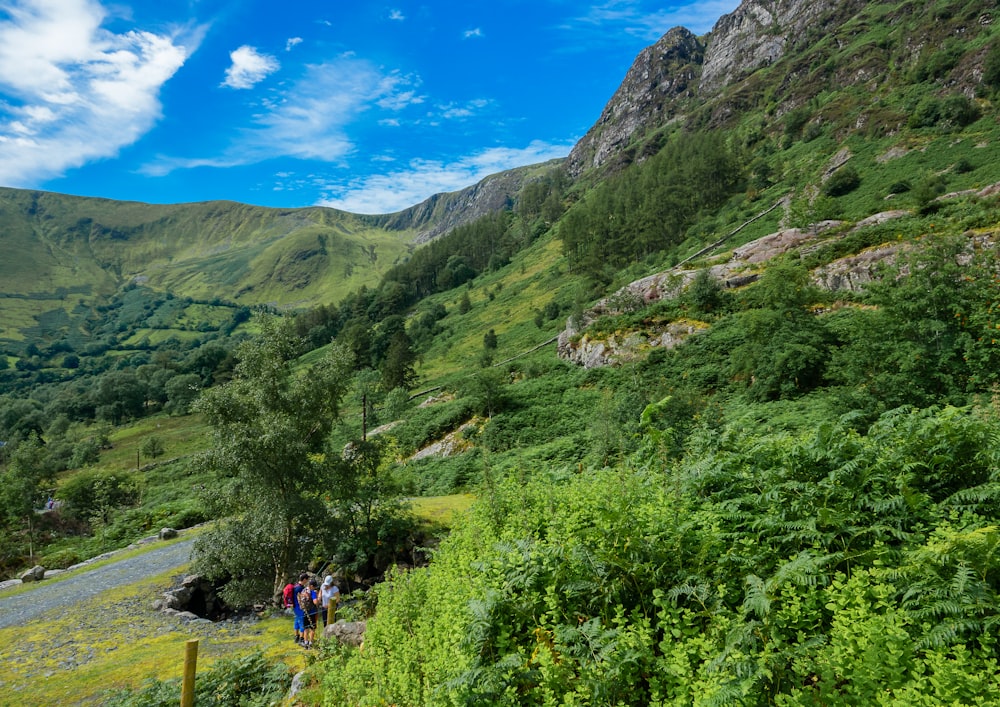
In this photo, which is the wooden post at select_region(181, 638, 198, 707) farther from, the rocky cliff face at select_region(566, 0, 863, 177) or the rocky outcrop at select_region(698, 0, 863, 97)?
the rocky outcrop at select_region(698, 0, 863, 97)

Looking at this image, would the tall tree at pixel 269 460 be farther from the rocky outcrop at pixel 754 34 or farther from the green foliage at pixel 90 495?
the rocky outcrop at pixel 754 34

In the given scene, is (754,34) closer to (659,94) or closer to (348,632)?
(659,94)

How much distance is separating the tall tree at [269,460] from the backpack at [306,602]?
4.20 meters

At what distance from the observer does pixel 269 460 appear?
55.7ft

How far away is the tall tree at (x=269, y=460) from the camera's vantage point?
16.7 meters

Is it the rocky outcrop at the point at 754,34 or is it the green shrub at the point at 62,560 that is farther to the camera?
the rocky outcrop at the point at 754,34

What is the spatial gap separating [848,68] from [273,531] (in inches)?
5043

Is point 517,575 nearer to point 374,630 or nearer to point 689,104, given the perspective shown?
point 374,630

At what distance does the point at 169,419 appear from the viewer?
10506 centimetres

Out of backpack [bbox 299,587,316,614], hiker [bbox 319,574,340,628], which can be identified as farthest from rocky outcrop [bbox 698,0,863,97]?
backpack [bbox 299,587,316,614]

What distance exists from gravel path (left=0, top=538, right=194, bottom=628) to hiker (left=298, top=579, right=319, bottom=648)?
9018 mm

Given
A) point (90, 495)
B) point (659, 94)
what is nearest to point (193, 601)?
point (90, 495)

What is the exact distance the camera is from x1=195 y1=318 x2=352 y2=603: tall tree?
1672 centimetres

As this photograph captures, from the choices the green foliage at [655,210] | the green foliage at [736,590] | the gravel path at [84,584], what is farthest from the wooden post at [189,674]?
the green foliage at [655,210]
